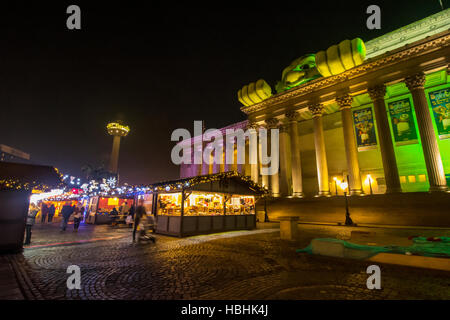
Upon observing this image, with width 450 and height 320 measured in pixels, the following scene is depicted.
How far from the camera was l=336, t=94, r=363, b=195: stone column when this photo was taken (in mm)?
21402

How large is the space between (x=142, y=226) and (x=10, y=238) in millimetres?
4971

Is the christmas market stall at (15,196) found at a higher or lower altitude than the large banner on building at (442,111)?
lower

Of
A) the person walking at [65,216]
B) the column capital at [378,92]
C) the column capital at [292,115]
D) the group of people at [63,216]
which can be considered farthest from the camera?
the column capital at [292,115]

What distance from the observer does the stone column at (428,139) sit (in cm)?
1789

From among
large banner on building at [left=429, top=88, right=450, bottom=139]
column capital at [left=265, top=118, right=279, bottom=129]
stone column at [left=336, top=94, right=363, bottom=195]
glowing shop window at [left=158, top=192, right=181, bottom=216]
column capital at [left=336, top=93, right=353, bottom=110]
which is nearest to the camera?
glowing shop window at [left=158, top=192, right=181, bottom=216]

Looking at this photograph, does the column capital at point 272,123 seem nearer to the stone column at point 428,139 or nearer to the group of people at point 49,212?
the stone column at point 428,139

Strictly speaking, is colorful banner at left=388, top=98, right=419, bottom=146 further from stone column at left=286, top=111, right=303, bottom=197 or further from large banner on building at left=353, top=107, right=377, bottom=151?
stone column at left=286, top=111, right=303, bottom=197

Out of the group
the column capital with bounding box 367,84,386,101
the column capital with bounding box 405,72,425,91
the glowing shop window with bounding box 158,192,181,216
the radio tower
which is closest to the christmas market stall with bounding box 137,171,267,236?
the glowing shop window with bounding box 158,192,181,216

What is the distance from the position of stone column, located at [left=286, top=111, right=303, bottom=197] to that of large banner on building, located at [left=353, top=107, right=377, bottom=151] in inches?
269

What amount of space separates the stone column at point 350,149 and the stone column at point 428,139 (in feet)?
17.9

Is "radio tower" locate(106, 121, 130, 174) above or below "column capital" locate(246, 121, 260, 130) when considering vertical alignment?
above

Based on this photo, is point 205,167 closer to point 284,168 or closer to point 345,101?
point 284,168

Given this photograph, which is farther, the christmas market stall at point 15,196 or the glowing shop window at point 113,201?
the glowing shop window at point 113,201

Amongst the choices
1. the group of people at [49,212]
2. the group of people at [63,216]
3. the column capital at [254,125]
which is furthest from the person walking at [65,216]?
the column capital at [254,125]
